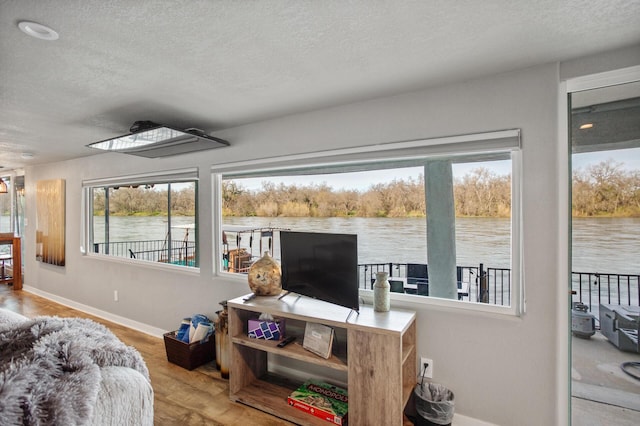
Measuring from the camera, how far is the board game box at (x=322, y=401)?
6.89ft

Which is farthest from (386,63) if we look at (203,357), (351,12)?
(203,357)

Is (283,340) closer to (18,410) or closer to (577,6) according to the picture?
(18,410)

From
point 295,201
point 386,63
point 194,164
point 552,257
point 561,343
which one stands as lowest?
point 561,343

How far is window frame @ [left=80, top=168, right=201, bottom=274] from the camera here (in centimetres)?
350

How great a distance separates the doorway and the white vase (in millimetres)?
1084

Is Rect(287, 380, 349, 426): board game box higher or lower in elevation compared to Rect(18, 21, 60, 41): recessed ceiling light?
lower

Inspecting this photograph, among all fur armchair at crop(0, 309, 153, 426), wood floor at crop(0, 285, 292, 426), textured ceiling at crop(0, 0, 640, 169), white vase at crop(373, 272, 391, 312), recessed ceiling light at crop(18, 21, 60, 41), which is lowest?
wood floor at crop(0, 285, 292, 426)

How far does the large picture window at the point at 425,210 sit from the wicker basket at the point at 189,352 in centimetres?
111

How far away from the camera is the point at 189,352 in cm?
291

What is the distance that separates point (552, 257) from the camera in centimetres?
183

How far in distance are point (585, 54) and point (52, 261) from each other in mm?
6803

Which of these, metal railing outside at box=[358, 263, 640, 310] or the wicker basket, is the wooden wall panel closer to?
the wicker basket

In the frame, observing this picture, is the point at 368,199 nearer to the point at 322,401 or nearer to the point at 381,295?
the point at 381,295

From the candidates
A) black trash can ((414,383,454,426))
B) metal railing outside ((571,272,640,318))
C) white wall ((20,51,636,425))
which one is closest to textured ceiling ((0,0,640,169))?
white wall ((20,51,636,425))
